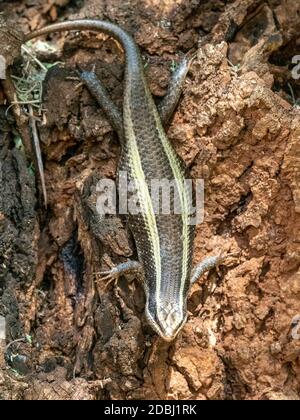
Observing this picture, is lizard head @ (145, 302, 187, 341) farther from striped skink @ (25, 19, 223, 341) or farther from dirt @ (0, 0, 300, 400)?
dirt @ (0, 0, 300, 400)

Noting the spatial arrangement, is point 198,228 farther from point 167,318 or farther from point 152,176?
point 167,318

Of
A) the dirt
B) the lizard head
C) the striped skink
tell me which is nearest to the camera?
the lizard head

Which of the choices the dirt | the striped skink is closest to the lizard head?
the striped skink

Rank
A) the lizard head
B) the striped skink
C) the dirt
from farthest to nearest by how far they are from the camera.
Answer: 1. the striped skink
2. the dirt
3. the lizard head

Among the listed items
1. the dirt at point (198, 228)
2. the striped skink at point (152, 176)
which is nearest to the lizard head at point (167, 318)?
the striped skink at point (152, 176)

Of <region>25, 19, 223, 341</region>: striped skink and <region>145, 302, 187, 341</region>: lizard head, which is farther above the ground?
<region>25, 19, 223, 341</region>: striped skink

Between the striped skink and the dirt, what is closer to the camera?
the dirt

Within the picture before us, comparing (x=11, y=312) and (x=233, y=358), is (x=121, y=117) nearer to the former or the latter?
(x=11, y=312)
